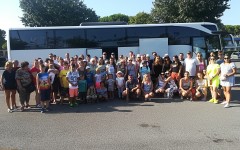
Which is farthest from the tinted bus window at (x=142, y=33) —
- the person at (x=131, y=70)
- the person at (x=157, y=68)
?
the person at (x=131, y=70)

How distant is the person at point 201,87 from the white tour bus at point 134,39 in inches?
229

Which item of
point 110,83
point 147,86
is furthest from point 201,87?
point 110,83

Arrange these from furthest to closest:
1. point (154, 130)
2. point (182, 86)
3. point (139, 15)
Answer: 1. point (139, 15)
2. point (182, 86)
3. point (154, 130)

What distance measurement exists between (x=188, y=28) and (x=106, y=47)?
16.6 feet

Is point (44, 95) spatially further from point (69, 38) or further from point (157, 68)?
point (69, 38)

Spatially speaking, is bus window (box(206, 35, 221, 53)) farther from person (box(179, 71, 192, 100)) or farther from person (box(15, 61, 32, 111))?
person (box(15, 61, 32, 111))

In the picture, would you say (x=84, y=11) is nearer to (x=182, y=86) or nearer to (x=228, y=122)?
(x=182, y=86)

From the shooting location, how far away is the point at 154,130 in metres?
7.15

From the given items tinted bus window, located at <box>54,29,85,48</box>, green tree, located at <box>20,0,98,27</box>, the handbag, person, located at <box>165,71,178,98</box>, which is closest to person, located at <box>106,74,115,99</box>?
person, located at <box>165,71,178,98</box>

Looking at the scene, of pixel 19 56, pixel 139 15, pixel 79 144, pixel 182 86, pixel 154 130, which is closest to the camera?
pixel 79 144

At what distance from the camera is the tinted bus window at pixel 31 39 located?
1666cm

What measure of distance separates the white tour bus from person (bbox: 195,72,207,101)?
5.81 m

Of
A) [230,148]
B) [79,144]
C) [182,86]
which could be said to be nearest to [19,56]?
[182,86]

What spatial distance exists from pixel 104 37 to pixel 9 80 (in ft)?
27.2
